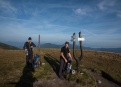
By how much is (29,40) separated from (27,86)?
22.3 feet

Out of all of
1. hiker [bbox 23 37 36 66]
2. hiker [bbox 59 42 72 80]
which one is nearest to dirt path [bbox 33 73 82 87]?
hiker [bbox 59 42 72 80]

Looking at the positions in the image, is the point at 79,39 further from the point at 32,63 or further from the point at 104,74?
the point at 32,63

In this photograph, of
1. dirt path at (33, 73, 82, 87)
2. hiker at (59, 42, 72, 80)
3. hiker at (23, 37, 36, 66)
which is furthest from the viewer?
hiker at (23, 37, 36, 66)

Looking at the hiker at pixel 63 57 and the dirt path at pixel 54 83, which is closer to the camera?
the dirt path at pixel 54 83

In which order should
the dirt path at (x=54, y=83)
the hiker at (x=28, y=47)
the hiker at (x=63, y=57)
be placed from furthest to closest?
the hiker at (x=28, y=47)
the hiker at (x=63, y=57)
the dirt path at (x=54, y=83)

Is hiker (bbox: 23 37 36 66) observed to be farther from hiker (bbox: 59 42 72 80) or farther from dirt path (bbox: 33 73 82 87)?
dirt path (bbox: 33 73 82 87)

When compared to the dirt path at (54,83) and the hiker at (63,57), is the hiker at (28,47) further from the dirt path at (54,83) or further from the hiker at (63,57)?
the dirt path at (54,83)

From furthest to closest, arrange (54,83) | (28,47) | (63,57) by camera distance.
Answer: (28,47), (63,57), (54,83)

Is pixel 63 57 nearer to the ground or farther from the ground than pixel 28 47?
nearer to the ground

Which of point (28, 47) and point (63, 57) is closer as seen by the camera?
point (63, 57)

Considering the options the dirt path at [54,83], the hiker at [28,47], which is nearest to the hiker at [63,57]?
the dirt path at [54,83]

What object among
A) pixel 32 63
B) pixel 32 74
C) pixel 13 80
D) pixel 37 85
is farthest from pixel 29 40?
pixel 37 85

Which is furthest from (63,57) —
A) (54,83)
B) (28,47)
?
(28,47)

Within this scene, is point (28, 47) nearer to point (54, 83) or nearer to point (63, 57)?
point (63, 57)
